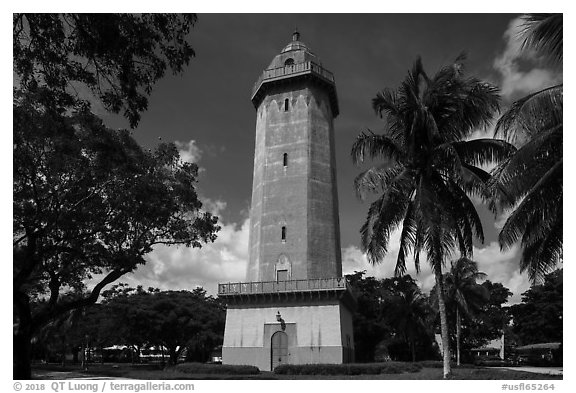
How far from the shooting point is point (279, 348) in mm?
31219

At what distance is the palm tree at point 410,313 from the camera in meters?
49.5

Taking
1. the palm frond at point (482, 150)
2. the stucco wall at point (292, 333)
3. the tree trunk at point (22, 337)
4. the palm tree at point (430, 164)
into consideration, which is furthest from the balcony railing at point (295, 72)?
the tree trunk at point (22, 337)

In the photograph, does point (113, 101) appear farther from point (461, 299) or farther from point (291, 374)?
point (461, 299)

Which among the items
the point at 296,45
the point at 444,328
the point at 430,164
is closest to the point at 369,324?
the point at 296,45

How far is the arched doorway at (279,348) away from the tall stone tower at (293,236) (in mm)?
59

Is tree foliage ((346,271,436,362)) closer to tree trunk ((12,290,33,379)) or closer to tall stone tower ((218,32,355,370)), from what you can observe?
tall stone tower ((218,32,355,370))

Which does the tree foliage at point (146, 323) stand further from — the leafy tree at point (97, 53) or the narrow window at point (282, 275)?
the leafy tree at point (97, 53)

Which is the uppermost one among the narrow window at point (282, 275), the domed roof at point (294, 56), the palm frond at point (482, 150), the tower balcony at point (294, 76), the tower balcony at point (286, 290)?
the domed roof at point (294, 56)

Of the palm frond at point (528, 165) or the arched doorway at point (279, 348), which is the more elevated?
the palm frond at point (528, 165)

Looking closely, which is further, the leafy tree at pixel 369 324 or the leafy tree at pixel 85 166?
the leafy tree at pixel 369 324

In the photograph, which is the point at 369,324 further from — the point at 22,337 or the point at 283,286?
the point at 22,337

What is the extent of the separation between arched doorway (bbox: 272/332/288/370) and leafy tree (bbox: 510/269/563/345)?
33.2 m

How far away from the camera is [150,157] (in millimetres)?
18344
